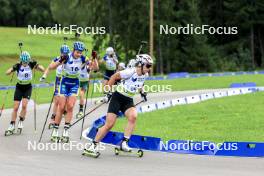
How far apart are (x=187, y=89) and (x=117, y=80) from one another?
76.5ft

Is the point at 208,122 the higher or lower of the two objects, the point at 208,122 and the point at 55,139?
the higher

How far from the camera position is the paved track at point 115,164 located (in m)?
10.4

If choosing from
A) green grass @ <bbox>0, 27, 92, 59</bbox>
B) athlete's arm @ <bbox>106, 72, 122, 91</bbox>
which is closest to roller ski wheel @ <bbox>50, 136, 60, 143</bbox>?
athlete's arm @ <bbox>106, 72, 122, 91</bbox>

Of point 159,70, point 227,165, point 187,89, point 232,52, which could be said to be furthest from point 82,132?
point 232,52

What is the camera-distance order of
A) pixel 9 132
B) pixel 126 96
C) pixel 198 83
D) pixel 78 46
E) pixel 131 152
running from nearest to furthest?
pixel 131 152, pixel 126 96, pixel 78 46, pixel 9 132, pixel 198 83

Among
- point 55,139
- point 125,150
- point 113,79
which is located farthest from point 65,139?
point 113,79

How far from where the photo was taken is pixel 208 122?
1778 centimetres

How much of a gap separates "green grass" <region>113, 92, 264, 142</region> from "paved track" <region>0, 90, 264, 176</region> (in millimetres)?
2472

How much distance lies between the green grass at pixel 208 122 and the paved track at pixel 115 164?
2.47 m

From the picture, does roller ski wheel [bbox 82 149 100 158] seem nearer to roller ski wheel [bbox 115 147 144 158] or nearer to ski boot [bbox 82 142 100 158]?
ski boot [bbox 82 142 100 158]

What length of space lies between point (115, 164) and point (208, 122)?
6789mm

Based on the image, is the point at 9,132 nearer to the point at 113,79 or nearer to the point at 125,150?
the point at 125,150

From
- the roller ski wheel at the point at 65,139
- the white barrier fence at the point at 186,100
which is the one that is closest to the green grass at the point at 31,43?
the white barrier fence at the point at 186,100

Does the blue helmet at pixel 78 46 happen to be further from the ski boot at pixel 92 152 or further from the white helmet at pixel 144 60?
the ski boot at pixel 92 152
